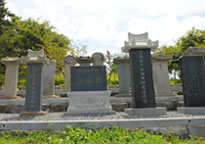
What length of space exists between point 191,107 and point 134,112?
2.22 m

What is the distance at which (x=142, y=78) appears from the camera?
19.2 ft

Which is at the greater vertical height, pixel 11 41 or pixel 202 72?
pixel 11 41

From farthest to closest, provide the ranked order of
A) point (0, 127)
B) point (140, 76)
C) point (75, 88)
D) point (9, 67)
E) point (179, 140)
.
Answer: point (9, 67), point (75, 88), point (140, 76), point (0, 127), point (179, 140)

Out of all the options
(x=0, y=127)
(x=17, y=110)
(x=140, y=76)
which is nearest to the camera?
(x=0, y=127)

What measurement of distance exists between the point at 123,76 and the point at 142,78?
2.69 metres

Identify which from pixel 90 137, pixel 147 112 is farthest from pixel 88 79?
pixel 90 137

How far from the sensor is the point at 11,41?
15711mm

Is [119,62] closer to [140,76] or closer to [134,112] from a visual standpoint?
[140,76]

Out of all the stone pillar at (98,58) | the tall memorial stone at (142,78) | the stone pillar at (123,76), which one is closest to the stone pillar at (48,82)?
the stone pillar at (98,58)

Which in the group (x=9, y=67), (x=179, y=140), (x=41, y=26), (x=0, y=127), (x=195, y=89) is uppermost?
(x=41, y=26)

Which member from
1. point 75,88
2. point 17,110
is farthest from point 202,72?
point 17,110

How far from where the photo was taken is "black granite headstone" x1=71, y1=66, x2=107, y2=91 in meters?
6.36

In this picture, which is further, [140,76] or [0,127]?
[140,76]

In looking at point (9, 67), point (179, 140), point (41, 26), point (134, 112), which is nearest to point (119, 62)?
point (134, 112)
